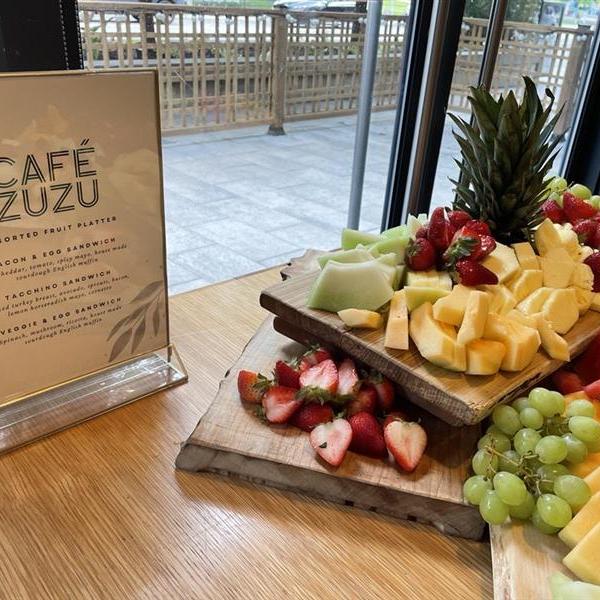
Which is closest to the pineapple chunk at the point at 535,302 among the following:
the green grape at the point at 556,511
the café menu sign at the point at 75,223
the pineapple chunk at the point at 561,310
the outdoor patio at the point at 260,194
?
the pineapple chunk at the point at 561,310

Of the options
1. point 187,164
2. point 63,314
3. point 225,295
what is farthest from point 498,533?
point 187,164

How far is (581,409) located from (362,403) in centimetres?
27

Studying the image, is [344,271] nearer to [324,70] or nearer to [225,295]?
[225,295]

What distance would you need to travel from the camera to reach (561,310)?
91 cm

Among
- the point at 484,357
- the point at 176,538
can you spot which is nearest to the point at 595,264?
the point at 484,357

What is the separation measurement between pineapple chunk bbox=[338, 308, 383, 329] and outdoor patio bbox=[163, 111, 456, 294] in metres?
1.03

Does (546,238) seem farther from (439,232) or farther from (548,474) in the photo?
(548,474)

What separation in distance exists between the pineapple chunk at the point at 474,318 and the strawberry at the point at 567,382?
19 centimetres

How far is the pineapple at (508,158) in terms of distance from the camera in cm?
102

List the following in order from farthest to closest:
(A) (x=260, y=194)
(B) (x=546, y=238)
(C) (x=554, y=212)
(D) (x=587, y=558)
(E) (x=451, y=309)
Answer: (A) (x=260, y=194), (C) (x=554, y=212), (B) (x=546, y=238), (E) (x=451, y=309), (D) (x=587, y=558)

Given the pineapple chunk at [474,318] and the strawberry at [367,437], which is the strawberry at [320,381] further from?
the pineapple chunk at [474,318]

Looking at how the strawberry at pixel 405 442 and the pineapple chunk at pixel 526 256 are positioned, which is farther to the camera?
the pineapple chunk at pixel 526 256

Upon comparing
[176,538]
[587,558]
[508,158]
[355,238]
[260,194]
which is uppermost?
[508,158]

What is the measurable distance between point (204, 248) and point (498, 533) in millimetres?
1594
